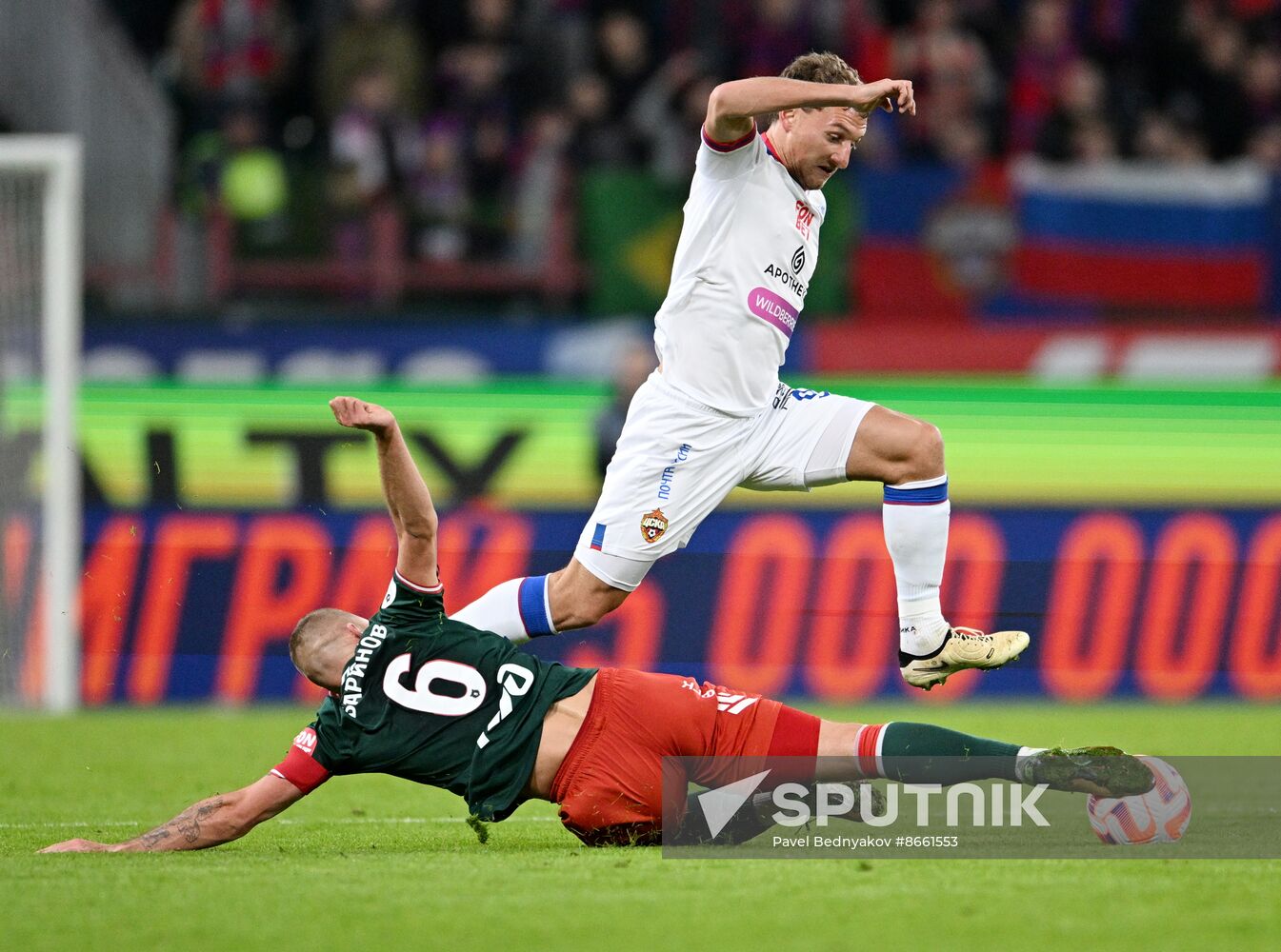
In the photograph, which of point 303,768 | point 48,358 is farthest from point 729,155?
point 48,358

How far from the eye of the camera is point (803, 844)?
6.44 meters

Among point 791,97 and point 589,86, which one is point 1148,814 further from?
point 589,86

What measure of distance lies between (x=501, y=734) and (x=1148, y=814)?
7.16ft

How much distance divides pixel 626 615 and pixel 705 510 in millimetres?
5856

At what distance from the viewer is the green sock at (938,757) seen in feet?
20.8

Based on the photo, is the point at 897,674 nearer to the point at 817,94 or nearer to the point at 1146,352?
the point at 1146,352

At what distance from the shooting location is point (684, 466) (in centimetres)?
719

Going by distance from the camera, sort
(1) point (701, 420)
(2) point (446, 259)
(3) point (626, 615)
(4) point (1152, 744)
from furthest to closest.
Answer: (2) point (446, 259), (3) point (626, 615), (4) point (1152, 744), (1) point (701, 420)

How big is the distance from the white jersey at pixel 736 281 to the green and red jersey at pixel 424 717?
1.51 metres

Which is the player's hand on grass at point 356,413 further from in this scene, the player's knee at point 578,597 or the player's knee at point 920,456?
the player's knee at point 920,456

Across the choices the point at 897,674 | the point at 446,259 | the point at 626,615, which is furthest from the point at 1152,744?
the point at 446,259

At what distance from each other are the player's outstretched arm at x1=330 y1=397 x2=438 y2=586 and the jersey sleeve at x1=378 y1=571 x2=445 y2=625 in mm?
25

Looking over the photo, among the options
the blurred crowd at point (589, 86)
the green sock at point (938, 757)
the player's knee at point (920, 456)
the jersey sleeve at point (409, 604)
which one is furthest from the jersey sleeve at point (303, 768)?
the blurred crowd at point (589, 86)

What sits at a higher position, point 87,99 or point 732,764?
point 87,99
